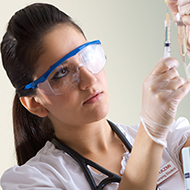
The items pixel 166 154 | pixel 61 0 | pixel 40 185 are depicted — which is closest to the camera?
pixel 40 185

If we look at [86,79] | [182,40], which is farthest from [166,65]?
[86,79]

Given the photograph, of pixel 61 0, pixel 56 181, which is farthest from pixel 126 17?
pixel 56 181

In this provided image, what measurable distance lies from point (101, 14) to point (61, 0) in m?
0.34

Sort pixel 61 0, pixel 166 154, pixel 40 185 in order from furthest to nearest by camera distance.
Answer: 1. pixel 61 0
2. pixel 166 154
3. pixel 40 185

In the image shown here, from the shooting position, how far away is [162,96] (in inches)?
38.5

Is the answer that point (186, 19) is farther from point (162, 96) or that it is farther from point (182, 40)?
point (162, 96)

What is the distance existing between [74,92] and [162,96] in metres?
0.39

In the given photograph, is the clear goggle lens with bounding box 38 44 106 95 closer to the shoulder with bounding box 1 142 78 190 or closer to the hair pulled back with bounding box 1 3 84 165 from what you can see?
the hair pulled back with bounding box 1 3 84 165

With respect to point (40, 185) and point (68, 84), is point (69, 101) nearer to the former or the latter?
point (68, 84)

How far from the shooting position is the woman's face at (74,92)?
4.02 feet

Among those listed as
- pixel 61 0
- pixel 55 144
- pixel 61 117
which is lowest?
pixel 55 144

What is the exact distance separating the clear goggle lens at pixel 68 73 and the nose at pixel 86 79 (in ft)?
0.05

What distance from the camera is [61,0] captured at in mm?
2561

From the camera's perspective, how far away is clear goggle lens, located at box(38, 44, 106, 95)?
123cm
